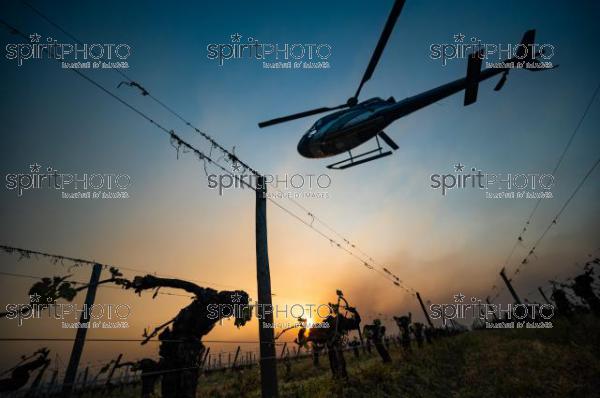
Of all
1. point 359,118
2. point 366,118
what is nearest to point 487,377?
point 366,118

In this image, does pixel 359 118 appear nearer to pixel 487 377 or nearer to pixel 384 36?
pixel 384 36

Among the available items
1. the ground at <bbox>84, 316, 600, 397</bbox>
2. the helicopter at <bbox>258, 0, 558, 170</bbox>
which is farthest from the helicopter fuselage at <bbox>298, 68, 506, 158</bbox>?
the ground at <bbox>84, 316, 600, 397</bbox>

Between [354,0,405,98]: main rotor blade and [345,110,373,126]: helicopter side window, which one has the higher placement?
[345,110,373,126]: helicopter side window

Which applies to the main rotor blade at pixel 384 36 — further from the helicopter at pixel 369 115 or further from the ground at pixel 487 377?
the ground at pixel 487 377

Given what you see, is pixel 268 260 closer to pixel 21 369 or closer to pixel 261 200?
pixel 261 200

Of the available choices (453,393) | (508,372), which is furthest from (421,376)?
(508,372)

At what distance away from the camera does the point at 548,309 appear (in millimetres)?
29344

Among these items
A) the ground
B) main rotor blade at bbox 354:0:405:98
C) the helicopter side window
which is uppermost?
the helicopter side window

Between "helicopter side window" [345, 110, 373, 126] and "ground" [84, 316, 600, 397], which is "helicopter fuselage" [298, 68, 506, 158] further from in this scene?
"ground" [84, 316, 600, 397]

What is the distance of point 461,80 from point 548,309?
32608mm

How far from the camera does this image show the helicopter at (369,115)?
29.0ft

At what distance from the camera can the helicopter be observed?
8852mm

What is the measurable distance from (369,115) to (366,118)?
18 cm

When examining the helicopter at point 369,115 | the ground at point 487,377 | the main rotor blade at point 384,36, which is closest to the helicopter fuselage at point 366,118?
the helicopter at point 369,115
